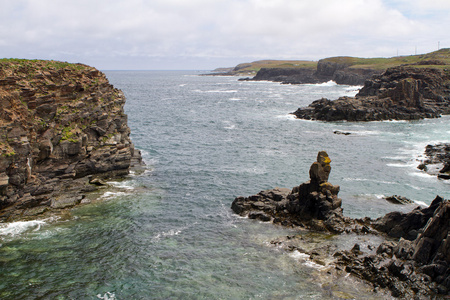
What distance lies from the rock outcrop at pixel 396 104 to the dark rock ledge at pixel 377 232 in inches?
2787

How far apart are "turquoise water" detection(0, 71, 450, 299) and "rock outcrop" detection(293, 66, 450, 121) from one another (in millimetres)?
28759

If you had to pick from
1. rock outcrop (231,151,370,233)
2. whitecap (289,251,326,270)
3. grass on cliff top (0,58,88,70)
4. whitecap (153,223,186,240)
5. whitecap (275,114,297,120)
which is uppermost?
grass on cliff top (0,58,88,70)

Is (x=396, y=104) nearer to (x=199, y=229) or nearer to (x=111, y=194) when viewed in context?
(x=199, y=229)

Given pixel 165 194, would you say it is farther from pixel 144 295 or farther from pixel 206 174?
pixel 144 295

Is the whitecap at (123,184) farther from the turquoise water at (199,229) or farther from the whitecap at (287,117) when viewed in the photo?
the whitecap at (287,117)

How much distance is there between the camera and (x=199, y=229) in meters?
36.5

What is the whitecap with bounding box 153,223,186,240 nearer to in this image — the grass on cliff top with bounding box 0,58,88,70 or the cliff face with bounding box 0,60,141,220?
the cliff face with bounding box 0,60,141,220

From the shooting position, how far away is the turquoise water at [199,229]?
26234 mm

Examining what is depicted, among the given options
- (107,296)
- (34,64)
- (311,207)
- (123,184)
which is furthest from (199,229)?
(34,64)

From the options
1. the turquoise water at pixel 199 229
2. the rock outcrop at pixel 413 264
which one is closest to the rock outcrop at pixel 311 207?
the turquoise water at pixel 199 229

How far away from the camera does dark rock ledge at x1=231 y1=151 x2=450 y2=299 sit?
998 inches

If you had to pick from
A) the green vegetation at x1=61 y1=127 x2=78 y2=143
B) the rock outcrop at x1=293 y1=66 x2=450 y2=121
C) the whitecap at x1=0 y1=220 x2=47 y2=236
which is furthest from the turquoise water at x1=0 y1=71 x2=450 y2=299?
the rock outcrop at x1=293 y1=66 x2=450 y2=121

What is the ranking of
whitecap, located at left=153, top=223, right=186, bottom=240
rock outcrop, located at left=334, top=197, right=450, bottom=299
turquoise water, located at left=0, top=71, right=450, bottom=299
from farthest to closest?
1. whitecap, located at left=153, top=223, right=186, bottom=240
2. turquoise water, located at left=0, top=71, right=450, bottom=299
3. rock outcrop, located at left=334, top=197, right=450, bottom=299

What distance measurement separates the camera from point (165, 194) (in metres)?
Answer: 45.8
